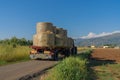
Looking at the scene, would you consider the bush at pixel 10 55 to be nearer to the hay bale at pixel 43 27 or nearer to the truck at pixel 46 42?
the truck at pixel 46 42

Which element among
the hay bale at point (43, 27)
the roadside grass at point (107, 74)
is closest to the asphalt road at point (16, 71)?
the roadside grass at point (107, 74)

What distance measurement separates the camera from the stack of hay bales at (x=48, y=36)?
3010cm

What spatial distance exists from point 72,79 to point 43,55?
1740 centimetres

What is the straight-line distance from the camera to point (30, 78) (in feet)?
52.0

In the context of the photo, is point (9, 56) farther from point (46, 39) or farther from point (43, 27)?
point (43, 27)

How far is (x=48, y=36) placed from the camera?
30.0 metres

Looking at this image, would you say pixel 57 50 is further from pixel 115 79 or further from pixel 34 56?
pixel 115 79

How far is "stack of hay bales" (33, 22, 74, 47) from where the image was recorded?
3010 centimetres

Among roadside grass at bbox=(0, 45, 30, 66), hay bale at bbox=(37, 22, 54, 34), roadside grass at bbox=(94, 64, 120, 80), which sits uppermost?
hay bale at bbox=(37, 22, 54, 34)

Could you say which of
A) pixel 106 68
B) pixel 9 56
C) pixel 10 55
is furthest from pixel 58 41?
pixel 106 68

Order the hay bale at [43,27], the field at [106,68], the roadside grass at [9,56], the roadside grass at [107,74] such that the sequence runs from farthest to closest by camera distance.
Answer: the hay bale at [43,27], the roadside grass at [9,56], the field at [106,68], the roadside grass at [107,74]

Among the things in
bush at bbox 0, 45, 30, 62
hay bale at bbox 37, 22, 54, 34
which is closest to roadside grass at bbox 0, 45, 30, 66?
bush at bbox 0, 45, 30, 62

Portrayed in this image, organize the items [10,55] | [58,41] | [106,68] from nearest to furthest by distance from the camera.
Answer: [106,68]
[10,55]
[58,41]

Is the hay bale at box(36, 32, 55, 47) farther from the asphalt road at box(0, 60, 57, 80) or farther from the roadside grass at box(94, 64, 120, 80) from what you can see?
the roadside grass at box(94, 64, 120, 80)
